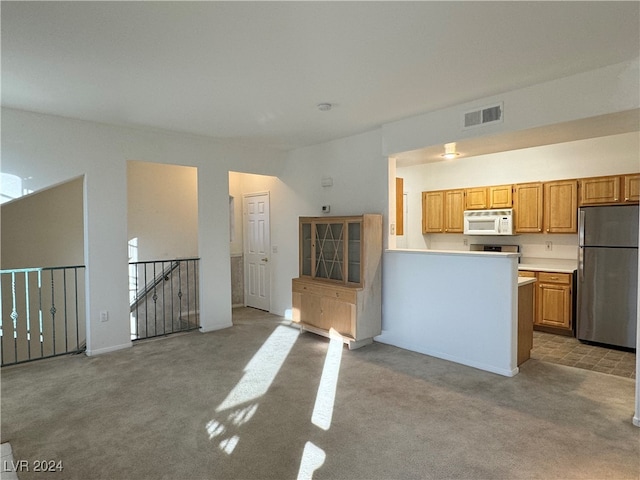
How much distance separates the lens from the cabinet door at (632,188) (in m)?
4.50

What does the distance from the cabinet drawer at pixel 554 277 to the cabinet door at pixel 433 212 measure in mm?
1839

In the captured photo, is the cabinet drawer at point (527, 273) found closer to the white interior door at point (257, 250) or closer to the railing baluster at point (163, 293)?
the white interior door at point (257, 250)

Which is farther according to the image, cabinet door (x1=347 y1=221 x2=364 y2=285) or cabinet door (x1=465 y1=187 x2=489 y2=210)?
cabinet door (x1=465 y1=187 x2=489 y2=210)

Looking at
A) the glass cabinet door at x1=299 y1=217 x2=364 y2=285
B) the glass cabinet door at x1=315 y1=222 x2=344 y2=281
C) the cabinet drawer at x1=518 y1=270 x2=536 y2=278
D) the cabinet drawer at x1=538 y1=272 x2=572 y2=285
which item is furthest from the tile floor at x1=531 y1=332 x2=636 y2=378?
the glass cabinet door at x1=315 y1=222 x2=344 y2=281

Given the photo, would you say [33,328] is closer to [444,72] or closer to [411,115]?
[411,115]

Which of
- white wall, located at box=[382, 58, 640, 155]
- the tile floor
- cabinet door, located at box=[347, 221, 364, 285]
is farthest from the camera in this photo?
cabinet door, located at box=[347, 221, 364, 285]

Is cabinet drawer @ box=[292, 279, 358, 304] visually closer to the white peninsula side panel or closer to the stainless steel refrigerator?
the white peninsula side panel

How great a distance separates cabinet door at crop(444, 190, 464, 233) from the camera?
6262mm

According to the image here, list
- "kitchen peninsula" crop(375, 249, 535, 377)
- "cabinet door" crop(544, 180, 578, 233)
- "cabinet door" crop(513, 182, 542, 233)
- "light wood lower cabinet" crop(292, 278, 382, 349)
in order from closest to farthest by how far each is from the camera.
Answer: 1. "kitchen peninsula" crop(375, 249, 535, 377)
2. "light wood lower cabinet" crop(292, 278, 382, 349)
3. "cabinet door" crop(544, 180, 578, 233)
4. "cabinet door" crop(513, 182, 542, 233)

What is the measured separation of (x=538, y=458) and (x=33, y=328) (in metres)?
6.79

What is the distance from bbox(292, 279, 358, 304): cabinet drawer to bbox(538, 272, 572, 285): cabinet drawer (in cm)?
272

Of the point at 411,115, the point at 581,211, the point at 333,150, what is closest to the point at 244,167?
the point at 333,150

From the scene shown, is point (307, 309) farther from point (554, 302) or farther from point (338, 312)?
point (554, 302)

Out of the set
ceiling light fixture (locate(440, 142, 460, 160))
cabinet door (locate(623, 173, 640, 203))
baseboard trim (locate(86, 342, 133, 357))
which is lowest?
baseboard trim (locate(86, 342, 133, 357))
